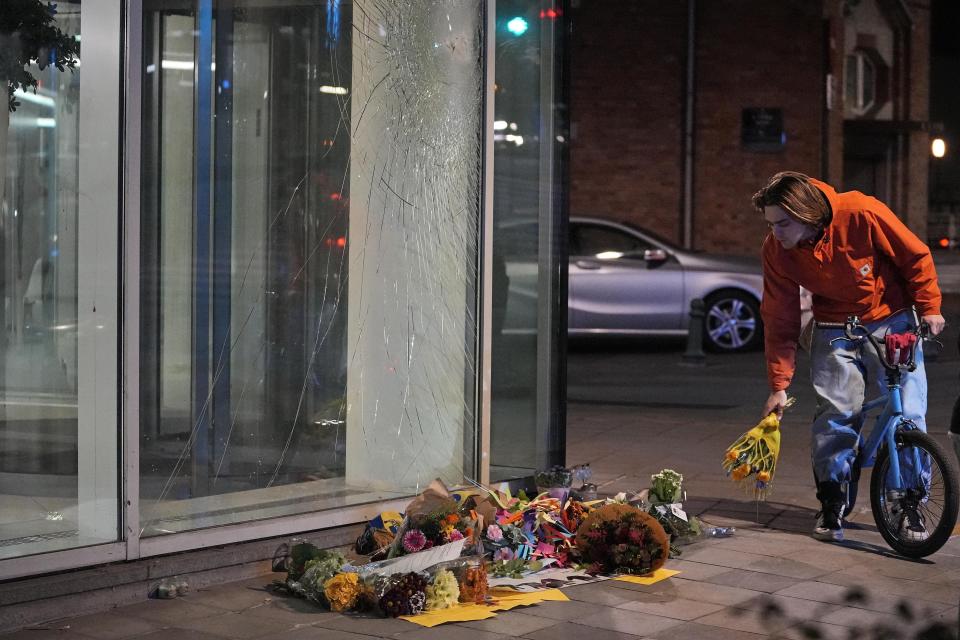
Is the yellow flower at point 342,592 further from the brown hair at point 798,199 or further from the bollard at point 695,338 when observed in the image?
the bollard at point 695,338

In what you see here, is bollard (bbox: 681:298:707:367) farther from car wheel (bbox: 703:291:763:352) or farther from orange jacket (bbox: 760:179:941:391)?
Answer: orange jacket (bbox: 760:179:941:391)

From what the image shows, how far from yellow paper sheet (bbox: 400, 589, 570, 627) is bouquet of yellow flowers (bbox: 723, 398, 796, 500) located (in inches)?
49.2

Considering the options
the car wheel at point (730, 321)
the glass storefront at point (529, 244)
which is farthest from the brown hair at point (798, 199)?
the car wheel at point (730, 321)

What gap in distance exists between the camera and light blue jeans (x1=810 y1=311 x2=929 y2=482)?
595 centimetres

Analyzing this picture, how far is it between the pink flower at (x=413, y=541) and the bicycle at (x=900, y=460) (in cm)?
206

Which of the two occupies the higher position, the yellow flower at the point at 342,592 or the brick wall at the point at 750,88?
the brick wall at the point at 750,88

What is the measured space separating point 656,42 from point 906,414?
1606 cm

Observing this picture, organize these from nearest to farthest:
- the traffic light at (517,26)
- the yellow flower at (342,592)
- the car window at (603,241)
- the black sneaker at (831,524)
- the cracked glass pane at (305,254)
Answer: the yellow flower at (342,592), the cracked glass pane at (305,254), the black sneaker at (831,524), the traffic light at (517,26), the car window at (603,241)

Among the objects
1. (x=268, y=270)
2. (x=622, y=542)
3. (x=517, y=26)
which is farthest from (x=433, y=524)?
(x=517, y=26)

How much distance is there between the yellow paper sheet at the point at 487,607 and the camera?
15.5 feet

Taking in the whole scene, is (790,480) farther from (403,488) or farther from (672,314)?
(672,314)

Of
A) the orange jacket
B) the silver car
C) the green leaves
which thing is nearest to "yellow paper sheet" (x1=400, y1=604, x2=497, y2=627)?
the orange jacket

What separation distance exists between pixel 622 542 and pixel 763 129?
54.6 feet

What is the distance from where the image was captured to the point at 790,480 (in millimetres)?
7598
